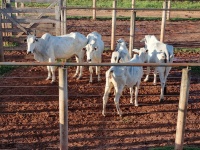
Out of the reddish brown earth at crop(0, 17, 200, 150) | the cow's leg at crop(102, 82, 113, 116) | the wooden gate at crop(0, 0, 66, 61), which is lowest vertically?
the reddish brown earth at crop(0, 17, 200, 150)

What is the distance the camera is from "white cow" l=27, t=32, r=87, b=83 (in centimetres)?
1057

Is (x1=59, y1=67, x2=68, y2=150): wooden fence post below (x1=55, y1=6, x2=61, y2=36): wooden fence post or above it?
below

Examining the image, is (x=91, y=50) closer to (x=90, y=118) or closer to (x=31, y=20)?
(x=90, y=118)

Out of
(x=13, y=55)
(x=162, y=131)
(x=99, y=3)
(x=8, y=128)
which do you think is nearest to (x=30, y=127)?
(x=8, y=128)

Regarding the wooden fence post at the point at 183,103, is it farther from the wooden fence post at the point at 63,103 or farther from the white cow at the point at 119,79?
the white cow at the point at 119,79

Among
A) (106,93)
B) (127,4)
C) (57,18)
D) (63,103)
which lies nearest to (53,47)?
(57,18)

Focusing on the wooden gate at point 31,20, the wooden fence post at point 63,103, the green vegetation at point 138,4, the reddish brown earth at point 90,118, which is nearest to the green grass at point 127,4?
the green vegetation at point 138,4

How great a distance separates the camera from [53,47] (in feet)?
35.4

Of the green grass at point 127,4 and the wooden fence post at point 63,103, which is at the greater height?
the green grass at point 127,4

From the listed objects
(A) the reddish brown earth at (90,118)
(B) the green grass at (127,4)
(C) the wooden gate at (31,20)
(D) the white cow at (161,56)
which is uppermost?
(B) the green grass at (127,4)

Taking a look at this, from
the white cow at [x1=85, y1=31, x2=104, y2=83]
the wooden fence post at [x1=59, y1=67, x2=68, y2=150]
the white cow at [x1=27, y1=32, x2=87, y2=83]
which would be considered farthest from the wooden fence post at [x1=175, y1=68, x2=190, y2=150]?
the white cow at [x1=27, y1=32, x2=87, y2=83]

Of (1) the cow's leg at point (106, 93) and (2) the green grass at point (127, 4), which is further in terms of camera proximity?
(2) the green grass at point (127, 4)

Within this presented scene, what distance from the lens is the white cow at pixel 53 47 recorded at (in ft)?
34.7

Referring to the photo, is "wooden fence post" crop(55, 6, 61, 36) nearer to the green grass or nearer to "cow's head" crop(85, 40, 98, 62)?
"cow's head" crop(85, 40, 98, 62)
